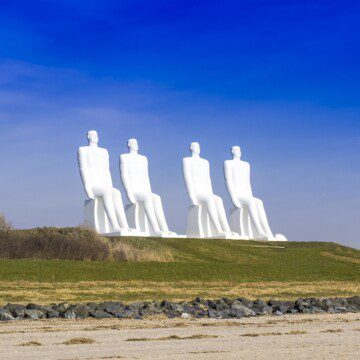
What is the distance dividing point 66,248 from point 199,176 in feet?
41.1

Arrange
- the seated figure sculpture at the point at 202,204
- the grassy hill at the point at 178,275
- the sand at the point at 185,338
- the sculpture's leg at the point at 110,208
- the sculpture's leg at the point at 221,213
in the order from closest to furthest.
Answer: the sand at the point at 185,338
the grassy hill at the point at 178,275
the sculpture's leg at the point at 110,208
the seated figure sculpture at the point at 202,204
the sculpture's leg at the point at 221,213

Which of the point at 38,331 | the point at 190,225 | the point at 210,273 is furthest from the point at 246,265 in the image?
the point at 38,331

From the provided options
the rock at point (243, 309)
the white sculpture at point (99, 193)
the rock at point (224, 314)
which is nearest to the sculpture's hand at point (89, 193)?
the white sculpture at point (99, 193)

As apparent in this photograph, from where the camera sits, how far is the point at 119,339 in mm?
13086

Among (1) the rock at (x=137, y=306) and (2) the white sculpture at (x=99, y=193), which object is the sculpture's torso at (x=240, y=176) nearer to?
(2) the white sculpture at (x=99, y=193)

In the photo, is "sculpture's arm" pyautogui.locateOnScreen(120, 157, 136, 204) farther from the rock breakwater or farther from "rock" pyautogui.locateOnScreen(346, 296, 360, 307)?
the rock breakwater

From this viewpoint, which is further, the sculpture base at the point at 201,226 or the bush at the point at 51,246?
the sculpture base at the point at 201,226

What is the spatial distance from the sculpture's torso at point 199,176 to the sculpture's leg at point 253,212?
257cm

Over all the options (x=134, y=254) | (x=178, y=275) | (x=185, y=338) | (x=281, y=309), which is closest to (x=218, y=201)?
(x=134, y=254)

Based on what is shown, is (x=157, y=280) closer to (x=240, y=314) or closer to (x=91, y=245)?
(x=91, y=245)

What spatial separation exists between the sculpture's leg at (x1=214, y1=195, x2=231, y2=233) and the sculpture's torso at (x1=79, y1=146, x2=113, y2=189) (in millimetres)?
6055

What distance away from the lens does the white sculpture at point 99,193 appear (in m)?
37.9

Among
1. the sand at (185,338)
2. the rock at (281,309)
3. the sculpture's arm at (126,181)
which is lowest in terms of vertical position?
the sand at (185,338)

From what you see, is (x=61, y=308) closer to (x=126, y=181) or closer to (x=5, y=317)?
(x=5, y=317)
